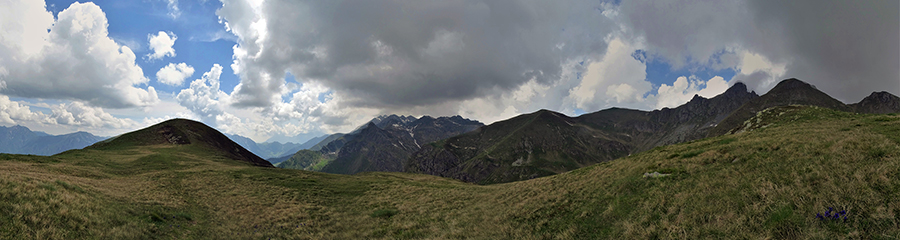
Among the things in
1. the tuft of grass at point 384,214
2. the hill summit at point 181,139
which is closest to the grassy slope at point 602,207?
the tuft of grass at point 384,214

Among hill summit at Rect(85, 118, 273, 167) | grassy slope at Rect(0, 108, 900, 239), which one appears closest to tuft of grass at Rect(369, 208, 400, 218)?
grassy slope at Rect(0, 108, 900, 239)

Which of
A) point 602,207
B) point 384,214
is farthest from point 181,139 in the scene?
point 602,207

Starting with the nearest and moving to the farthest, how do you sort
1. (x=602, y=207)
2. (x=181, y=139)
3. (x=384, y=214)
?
(x=602, y=207) < (x=384, y=214) < (x=181, y=139)

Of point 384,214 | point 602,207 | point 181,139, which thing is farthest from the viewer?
point 181,139

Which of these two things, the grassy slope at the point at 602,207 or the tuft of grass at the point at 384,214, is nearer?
the grassy slope at the point at 602,207

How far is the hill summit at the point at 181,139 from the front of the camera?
306 ft

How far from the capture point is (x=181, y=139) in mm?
103125

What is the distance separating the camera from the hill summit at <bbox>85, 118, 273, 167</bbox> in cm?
9319

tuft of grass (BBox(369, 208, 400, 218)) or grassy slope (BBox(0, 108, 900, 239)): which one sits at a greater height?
grassy slope (BBox(0, 108, 900, 239))

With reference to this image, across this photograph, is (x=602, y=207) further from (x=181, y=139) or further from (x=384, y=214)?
(x=181, y=139)

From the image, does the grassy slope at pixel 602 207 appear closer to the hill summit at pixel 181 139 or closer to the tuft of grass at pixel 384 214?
the tuft of grass at pixel 384 214

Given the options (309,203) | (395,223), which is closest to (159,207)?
(309,203)

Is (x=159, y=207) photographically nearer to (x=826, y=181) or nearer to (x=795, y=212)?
(x=795, y=212)

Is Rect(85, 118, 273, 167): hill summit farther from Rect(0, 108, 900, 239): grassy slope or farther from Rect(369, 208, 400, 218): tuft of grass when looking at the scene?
Rect(369, 208, 400, 218): tuft of grass
